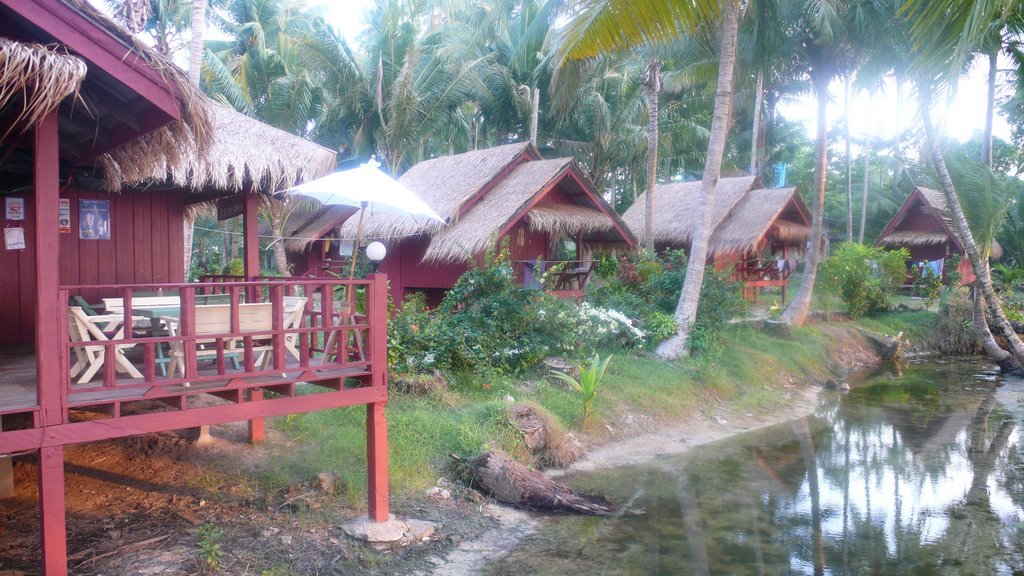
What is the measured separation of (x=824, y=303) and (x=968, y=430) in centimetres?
861

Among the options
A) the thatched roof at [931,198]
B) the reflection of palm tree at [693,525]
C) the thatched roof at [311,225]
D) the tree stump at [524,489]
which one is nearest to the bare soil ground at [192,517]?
the tree stump at [524,489]

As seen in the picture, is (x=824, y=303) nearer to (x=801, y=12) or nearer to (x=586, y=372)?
(x=801, y=12)

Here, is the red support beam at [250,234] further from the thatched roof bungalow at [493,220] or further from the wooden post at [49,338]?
the thatched roof bungalow at [493,220]

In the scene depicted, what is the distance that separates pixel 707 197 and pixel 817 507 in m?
6.34

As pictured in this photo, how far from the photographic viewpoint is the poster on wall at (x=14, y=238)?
21.9 ft

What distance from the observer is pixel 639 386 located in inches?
422

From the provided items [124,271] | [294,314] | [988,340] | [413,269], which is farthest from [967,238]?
[124,271]

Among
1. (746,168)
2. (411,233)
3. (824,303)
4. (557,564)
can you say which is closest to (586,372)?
(557,564)

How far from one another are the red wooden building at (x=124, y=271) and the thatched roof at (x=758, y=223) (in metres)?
14.2

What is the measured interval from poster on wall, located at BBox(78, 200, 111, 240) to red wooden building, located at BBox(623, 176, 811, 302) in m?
15.0

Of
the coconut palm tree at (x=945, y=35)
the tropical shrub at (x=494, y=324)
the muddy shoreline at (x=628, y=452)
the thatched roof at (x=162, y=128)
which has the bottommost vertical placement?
the muddy shoreline at (x=628, y=452)

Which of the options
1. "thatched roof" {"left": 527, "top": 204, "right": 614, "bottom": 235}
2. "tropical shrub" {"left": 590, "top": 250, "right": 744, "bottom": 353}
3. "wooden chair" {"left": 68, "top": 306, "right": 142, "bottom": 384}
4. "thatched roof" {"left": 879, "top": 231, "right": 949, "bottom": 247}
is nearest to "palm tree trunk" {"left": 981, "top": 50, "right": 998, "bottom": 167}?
"thatched roof" {"left": 879, "top": 231, "right": 949, "bottom": 247}

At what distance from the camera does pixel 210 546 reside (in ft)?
16.2

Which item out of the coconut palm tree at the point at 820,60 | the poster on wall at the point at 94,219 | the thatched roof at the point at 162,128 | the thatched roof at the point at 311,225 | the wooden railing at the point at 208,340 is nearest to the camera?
the thatched roof at the point at 162,128
